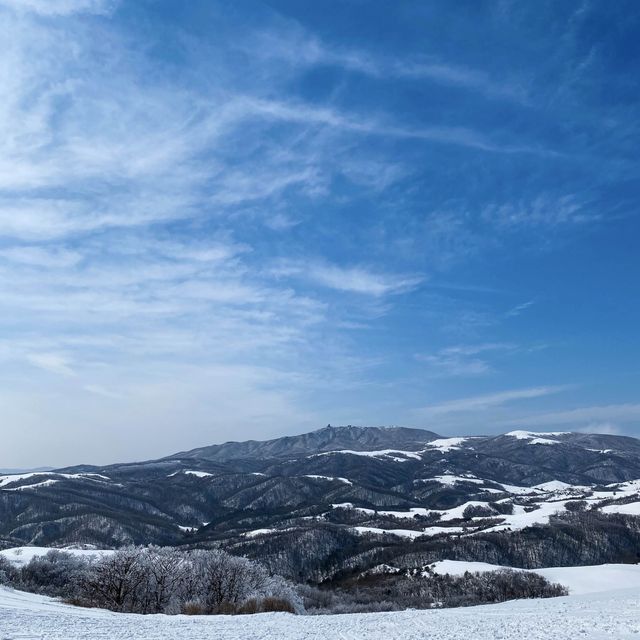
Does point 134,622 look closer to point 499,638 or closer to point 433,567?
point 499,638

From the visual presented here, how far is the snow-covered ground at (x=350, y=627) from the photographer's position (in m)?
19.2

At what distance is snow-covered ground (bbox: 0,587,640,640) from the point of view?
19.2 m

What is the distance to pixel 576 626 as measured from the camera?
2091cm

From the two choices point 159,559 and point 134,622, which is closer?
point 134,622

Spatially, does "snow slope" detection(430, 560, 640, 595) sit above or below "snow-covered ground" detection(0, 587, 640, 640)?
below

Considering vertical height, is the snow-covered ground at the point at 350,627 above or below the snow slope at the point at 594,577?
above

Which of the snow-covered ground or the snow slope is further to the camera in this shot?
the snow slope

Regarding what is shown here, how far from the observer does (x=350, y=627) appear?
79.2 feet

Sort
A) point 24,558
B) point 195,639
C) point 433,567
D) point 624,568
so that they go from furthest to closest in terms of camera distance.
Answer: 1. point 433,567
2. point 624,568
3. point 24,558
4. point 195,639

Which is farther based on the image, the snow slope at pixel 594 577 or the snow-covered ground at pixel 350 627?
the snow slope at pixel 594 577

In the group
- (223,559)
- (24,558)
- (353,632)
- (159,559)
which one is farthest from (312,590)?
(353,632)

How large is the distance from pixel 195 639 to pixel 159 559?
165ft

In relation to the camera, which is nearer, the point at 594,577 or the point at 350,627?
the point at 350,627

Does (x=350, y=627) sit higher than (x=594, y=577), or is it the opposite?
(x=350, y=627)
